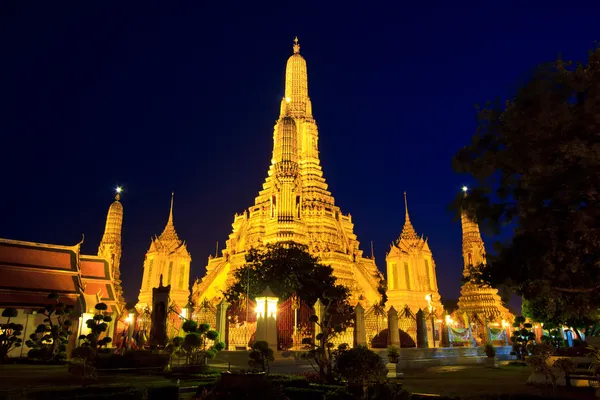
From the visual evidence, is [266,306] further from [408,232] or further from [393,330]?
[408,232]

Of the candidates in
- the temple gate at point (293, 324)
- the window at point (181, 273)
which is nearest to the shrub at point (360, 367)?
the temple gate at point (293, 324)

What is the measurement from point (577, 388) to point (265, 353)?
342 inches

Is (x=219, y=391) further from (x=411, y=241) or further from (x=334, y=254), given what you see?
(x=411, y=241)

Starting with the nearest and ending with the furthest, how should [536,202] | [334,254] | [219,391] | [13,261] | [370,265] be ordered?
[219,391] → [536,202] → [13,261] → [334,254] → [370,265]

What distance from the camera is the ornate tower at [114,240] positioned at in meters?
48.0

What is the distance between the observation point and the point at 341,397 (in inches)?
386

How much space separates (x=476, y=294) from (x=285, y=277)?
25.6 metres

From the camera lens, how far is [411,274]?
4700cm

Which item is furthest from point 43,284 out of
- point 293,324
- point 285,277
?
point 293,324

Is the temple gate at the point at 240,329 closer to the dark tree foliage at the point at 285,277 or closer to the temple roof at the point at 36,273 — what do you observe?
the dark tree foliage at the point at 285,277

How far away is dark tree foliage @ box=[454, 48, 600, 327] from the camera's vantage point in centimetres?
943

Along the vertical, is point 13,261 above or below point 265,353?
above

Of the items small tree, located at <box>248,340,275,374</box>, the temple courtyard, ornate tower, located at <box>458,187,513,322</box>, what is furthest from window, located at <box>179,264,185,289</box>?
small tree, located at <box>248,340,275,374</box>

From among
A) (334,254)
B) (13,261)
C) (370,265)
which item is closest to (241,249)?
(334,254)
